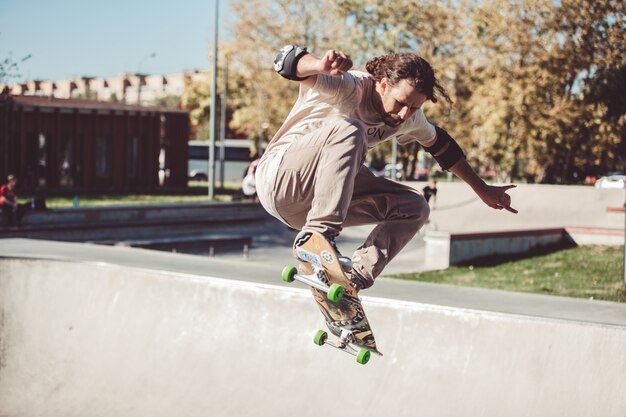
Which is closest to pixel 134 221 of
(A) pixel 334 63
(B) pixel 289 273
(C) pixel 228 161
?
(B) pixel 289 273

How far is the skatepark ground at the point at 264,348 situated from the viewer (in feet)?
16.7

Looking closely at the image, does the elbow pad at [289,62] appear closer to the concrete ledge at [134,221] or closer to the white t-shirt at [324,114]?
the white t-shirt at [324,114]

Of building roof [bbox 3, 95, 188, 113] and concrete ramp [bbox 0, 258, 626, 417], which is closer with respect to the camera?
concrete ramp [bbox 0, 258, 626, 417]

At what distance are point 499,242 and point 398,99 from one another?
497 inches

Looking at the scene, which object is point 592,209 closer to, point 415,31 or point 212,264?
point 415,31

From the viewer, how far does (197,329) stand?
6680mm

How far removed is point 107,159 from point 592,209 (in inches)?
943

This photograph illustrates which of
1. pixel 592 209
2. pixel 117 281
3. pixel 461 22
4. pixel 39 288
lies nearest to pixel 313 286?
pixel 117 281

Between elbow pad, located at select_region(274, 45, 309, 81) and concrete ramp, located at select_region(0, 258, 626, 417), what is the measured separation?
105 inches

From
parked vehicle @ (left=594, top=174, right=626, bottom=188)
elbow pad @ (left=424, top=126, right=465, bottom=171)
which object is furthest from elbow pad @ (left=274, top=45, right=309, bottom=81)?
parked vehicle @ (left=594, top=174, right=626, bottom=188)

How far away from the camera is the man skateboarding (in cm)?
382

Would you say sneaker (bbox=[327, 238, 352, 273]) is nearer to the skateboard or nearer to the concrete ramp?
the skateboard

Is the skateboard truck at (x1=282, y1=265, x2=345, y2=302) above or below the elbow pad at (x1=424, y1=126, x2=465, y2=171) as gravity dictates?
below

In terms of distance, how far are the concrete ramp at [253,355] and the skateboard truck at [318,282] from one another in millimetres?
1785
